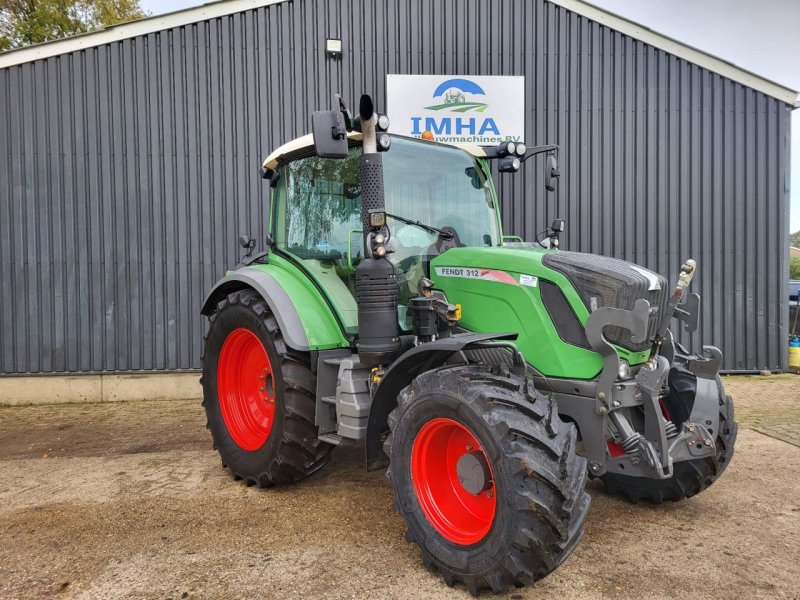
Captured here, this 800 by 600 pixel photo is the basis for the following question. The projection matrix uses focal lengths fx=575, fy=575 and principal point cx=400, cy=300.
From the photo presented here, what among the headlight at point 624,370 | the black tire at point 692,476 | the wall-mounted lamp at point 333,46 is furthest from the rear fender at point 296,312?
the wall-mounted lamp at point 333,46

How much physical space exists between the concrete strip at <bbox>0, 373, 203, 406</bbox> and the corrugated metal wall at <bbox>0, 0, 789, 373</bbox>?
0.53 feet

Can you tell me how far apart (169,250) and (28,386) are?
234cm

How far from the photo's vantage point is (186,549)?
3.00 m

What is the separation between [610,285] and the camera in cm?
286

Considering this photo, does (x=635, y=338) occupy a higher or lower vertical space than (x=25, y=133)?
lower

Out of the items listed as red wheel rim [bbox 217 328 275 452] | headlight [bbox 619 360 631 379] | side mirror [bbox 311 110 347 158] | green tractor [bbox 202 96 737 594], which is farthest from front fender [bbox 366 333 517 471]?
red wheel rim [bbox 217 328 275 452]

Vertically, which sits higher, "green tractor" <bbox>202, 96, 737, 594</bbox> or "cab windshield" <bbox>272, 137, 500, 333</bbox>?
"cab windshield" <bbox>272, 137, 500, 333</bbox>

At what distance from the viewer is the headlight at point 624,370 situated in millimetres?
2734

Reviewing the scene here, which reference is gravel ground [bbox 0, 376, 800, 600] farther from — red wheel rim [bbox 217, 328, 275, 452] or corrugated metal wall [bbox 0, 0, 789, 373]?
corrugated metal wall [bbox 0, 0, 789, 373]

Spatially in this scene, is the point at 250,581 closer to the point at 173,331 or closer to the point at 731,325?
the point at 173,331

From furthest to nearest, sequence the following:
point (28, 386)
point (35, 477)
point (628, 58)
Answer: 1. point (628, 58)
2. point (28, 386)
3. point (35, 477)

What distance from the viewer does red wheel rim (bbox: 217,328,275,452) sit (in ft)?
→ 13.7

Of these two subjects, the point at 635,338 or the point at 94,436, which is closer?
the point at 635,338

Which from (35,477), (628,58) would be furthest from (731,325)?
(35,477)
